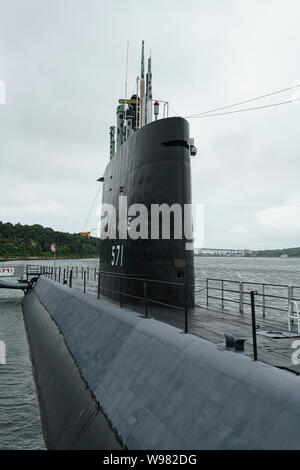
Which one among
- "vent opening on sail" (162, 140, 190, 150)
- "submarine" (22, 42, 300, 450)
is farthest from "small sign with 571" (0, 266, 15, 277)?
"vent opening on sail" (162, 140, 190, 150)

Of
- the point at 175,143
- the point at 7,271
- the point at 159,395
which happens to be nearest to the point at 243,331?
the point at 159,395

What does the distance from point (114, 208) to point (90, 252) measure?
586 feet

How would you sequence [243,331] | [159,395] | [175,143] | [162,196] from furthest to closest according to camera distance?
[175,143] < [162,196] < [243,331] < [159,395]

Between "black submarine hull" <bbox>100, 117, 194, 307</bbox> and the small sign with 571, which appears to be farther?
the small sign with 571

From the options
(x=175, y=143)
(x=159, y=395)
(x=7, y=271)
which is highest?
(x=175, y=143)

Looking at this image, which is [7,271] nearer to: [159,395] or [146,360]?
[146,360]

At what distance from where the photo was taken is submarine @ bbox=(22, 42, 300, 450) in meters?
3.63

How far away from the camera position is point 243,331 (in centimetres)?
692

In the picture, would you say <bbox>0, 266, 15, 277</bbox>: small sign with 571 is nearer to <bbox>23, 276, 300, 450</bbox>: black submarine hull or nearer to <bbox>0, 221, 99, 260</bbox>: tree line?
<bbox>23, 276, 300, 450</bbox>: black submarine hull

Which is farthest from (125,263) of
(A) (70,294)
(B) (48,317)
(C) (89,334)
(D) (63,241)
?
(D) (63,241)

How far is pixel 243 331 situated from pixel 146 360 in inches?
90.6

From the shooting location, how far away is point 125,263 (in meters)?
9.80

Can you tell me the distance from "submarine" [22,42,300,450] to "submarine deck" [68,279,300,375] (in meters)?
0.46

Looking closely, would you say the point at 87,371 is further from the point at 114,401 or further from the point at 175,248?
the point at 175,248
